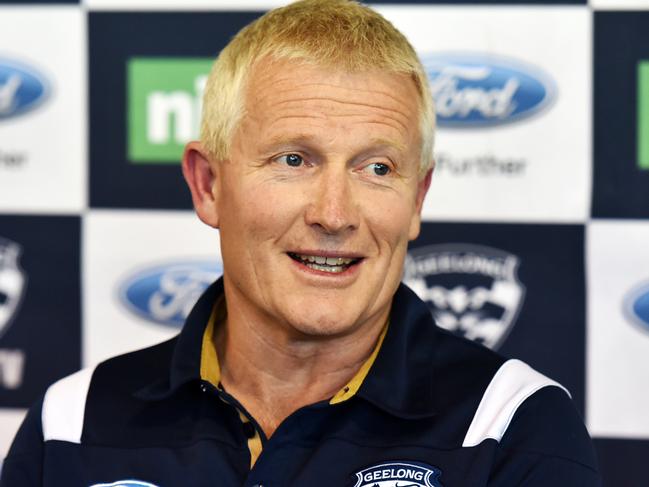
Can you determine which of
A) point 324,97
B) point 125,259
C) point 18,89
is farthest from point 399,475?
point 18,89

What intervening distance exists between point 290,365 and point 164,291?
0.92 m

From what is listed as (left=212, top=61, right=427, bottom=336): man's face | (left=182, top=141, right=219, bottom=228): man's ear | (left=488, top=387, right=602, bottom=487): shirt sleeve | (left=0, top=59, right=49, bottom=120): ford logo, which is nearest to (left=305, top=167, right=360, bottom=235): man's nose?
(left=212, top=61, right=427, bottom=336): man's face

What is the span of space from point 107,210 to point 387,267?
3.62 feet

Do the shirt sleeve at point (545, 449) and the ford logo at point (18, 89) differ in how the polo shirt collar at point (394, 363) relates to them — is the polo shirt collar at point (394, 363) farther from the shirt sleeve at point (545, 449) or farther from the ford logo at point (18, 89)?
the ford logo at point (18, 89)

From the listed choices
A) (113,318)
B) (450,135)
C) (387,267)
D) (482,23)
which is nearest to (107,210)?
(113,318)

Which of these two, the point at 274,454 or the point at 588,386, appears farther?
the point at 588,386

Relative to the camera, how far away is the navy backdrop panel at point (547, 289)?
2221 mm

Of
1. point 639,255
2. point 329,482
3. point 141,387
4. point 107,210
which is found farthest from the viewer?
point 107,210

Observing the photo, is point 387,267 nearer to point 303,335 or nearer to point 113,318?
point 303,335

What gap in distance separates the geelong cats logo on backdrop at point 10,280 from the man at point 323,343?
0.93m

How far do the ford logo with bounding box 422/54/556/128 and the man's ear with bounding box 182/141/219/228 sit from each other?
81cm

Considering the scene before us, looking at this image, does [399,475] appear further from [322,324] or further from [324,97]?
[324,97]

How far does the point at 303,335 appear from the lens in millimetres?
1488

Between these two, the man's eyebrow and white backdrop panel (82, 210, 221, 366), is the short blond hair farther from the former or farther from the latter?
white backdrop panel (82, 210, 221, 366)
